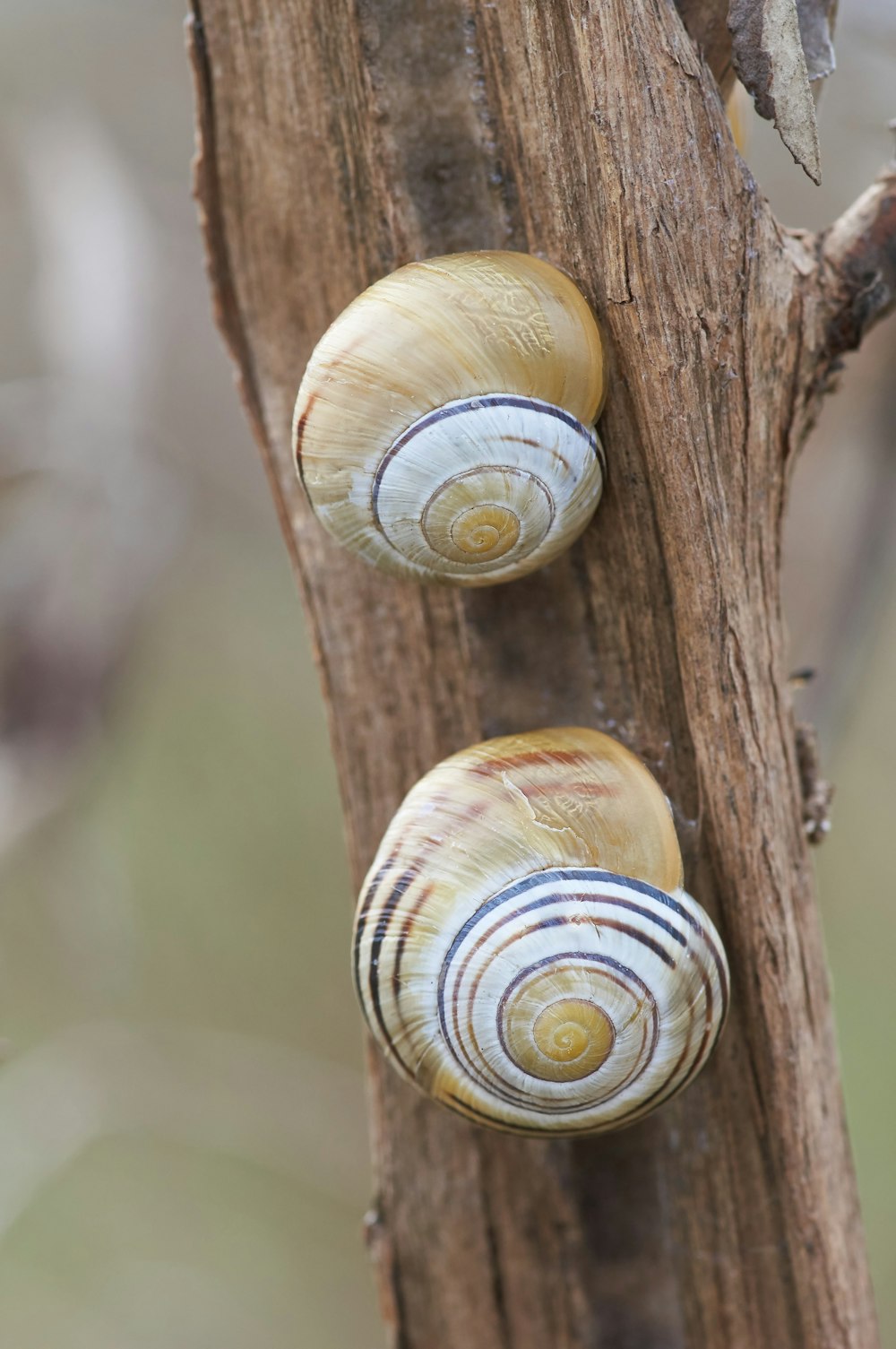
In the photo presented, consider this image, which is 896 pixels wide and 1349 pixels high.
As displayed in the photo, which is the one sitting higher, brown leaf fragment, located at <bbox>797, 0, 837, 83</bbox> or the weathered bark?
brown leaf fragment, located at <bbox>797, 0, 837, 83</bbox>

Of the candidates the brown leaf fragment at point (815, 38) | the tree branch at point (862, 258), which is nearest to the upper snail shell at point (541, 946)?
the tree branch at point (862, 258)

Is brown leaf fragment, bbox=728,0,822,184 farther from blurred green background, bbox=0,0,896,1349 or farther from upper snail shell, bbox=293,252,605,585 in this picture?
blurred green background, bbox=0,0,896,1349

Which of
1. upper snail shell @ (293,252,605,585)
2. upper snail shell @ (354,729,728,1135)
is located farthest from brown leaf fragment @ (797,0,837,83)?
upper snail shell @ (354,729,728,1135)

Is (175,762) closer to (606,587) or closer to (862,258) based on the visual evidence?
(606,587)

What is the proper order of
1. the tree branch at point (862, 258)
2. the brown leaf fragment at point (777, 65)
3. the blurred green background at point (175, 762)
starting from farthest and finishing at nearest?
the blurred green background at point (175, 762) → the tree branch at point (862, 258) → the brown leaf fragment at point (777, 65)

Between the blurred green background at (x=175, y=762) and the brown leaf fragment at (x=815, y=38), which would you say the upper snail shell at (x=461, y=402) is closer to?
the brown leaf fragment at (x=815, y=38)

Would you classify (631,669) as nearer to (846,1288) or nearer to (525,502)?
(525,502)

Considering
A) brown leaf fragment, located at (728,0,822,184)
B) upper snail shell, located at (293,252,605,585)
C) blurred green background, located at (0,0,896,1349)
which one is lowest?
blurred green background, located at (0,0,896,1349)
